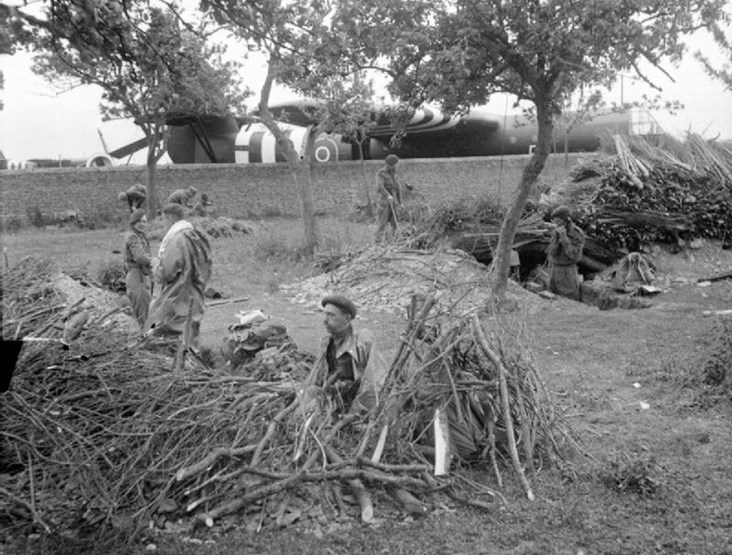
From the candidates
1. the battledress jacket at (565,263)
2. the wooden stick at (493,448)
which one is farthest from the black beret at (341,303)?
the battledress jacket at (565,263)

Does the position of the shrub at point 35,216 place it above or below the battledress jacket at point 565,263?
above

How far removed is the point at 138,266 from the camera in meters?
8.30

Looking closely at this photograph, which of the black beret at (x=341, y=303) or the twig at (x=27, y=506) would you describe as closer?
the twig at (x=27, y=506)

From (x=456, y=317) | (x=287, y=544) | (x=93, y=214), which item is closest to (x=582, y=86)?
(x=456, y=317)

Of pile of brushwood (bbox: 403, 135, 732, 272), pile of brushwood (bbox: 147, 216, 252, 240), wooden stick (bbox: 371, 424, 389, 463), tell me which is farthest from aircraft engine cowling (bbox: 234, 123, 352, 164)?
wooden stick (bbox: 371, 424, 389, 463)

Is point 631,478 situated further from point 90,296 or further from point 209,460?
point 90,296

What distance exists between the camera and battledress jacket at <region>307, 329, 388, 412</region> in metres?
5.14

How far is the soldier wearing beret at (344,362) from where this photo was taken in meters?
5.17

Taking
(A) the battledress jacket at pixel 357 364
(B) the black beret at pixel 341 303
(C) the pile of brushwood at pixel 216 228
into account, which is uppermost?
(B) the black beret at pixel 341 303

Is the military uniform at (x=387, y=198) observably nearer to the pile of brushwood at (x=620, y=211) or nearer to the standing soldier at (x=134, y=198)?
the pile of brushwood at (x=620, y=211)

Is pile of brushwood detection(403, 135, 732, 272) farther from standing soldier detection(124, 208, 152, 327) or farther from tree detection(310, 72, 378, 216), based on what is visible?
standing soldier detection(124, 208, 152, 327)

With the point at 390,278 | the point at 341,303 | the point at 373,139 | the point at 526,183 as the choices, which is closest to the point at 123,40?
the point at 341,303

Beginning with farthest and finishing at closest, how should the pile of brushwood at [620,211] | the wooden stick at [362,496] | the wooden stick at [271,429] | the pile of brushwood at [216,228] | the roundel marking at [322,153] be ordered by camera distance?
the roundel marking at [322,153] → the pile of brushwood at [216,228] → the pile of brushwood at [620,211] → the wooden stick at [271,429] → the wooden stick at [362,496]

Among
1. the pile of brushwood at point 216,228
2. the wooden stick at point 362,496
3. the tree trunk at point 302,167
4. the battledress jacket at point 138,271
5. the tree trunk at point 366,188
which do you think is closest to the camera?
the wooden stick at point 362,496
